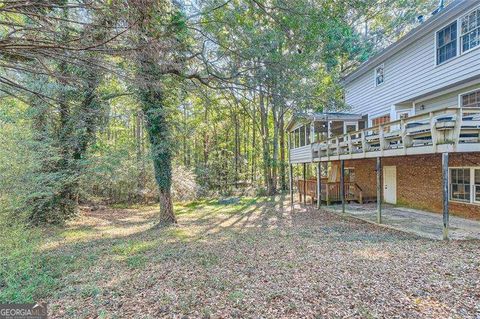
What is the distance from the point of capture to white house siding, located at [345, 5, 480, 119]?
8812 millimetres

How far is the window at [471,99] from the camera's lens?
8.62 m

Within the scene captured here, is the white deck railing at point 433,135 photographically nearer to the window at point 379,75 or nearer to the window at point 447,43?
the window at point 447,43

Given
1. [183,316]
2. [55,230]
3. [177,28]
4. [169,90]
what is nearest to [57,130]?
[55,230]

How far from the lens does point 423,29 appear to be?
10.2 metres

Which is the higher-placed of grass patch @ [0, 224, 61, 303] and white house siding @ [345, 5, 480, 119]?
white house siding @ [345, 5, 480, 119]

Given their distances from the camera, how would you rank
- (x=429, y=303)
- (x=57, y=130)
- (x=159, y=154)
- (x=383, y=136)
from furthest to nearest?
(x=57, y=130) < (x=159, y=154) < (x=383, y=136) < (x=429, y=303)

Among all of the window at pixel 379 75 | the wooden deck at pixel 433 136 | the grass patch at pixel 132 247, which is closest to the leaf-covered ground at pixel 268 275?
the grass patch at pixel 132 247

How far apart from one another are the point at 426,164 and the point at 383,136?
12.5 feet

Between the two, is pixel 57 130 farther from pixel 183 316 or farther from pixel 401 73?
pixel 401 73

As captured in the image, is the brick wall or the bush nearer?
the brick wall

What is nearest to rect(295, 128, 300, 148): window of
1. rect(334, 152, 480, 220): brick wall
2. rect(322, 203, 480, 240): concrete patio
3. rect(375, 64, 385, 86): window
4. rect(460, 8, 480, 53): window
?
rect(334, 152, 480, 220): brick wall

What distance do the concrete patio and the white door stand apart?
2.19 feet

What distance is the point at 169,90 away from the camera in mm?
9625

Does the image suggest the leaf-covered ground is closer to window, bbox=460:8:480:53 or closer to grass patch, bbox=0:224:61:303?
grass patch, bbox=0:224:61:303
